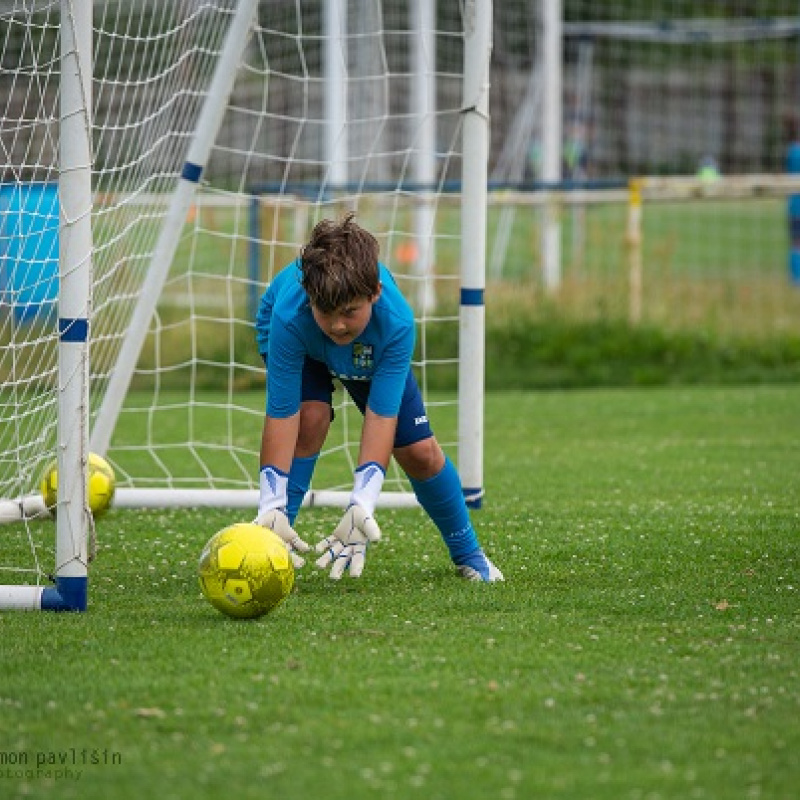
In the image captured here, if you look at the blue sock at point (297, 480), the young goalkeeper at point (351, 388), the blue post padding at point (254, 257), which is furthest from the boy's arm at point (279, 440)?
the blue post padding at point (254, 257)

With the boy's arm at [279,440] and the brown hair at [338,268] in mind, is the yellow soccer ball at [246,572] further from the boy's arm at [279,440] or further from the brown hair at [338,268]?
the brown hair at [338,268]

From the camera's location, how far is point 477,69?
7.55 meters

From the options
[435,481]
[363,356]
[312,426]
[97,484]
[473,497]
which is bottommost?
[473,497]

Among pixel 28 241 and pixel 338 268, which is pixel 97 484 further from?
pixel 338 268

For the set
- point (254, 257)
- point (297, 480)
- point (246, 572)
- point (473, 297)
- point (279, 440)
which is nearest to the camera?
point (246, 572)

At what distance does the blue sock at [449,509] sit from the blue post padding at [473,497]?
1560 millimetres

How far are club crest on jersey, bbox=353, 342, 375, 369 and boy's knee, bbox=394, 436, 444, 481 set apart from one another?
0.46m

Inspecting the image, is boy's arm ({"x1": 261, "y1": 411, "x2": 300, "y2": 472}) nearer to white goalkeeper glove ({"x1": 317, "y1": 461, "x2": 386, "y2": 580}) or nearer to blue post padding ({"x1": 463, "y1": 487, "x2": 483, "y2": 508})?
white goalkeeper glove ({"x1": 317, "y1": 461, "x2": 386, "y2": 580})

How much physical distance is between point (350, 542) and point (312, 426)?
2.93 feet

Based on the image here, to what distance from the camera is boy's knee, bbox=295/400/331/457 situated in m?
6.15

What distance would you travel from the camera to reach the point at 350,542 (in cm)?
541

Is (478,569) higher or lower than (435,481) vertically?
lower

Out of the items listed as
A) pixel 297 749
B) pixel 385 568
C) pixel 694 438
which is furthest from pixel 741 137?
pixel 297 749

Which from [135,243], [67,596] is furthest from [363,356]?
[135,243]
